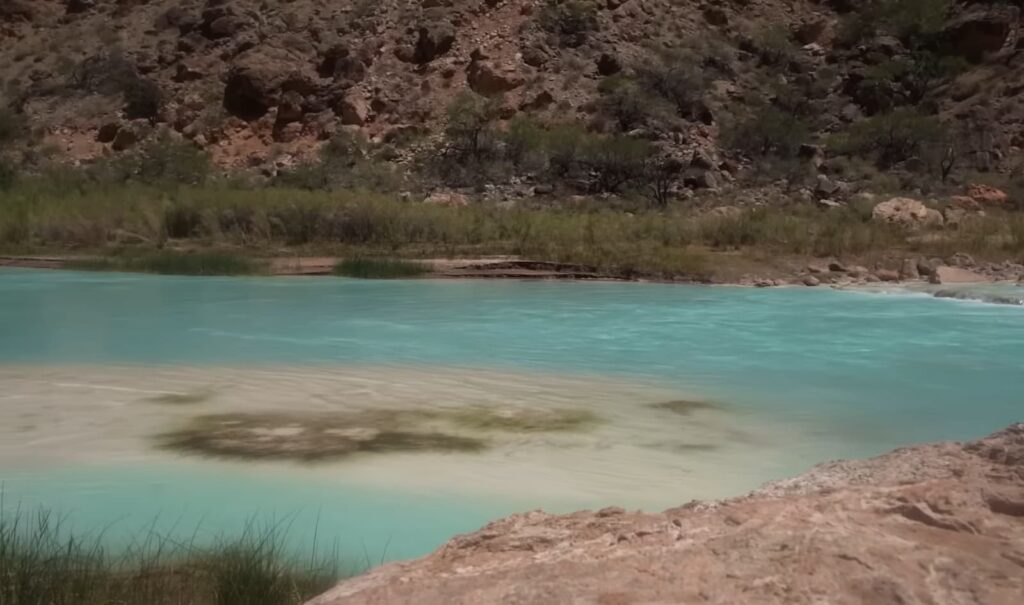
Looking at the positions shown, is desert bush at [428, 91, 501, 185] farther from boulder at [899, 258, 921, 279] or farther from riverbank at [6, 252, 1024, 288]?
boulder at [899, 258, 921, 279]

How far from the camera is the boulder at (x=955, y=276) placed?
13.5 meters

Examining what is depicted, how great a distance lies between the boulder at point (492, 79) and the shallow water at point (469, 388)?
19.3 m

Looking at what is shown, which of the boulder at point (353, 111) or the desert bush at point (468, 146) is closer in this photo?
the desert bush at point (468, 146)

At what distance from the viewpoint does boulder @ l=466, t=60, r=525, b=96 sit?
31109 mm

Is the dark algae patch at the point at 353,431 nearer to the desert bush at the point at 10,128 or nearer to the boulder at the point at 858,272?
the boulder at the point at 858,272

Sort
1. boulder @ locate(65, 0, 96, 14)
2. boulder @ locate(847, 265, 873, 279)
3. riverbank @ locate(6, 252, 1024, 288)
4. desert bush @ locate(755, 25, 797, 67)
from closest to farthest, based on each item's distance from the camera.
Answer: riverbank @ locate(6, 252, 1024, 288) < boulder @ locate(847, 265, 873, 279) < desert bush @ locate(755, 25, 797, 67) < boulder @ locate(65, 0, 96, 14)

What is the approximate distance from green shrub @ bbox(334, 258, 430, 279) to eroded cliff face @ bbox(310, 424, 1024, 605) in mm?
10874

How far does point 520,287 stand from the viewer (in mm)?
13461


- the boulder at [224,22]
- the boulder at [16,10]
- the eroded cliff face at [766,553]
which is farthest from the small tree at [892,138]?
the boulder at [16,10]

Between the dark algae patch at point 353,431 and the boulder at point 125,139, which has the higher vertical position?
the boulder at point 125,139

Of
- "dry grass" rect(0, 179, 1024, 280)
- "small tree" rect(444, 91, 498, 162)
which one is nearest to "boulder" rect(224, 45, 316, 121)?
"small tree" rect(444, 91, 498, 162)

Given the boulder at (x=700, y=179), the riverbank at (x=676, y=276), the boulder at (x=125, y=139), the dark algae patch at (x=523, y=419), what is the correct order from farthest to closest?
the boulder at (x=125, y=139) → the boulder at (x=700, y=179) → the riverbank at (x=676, y=276) → the dark algae patch at (x=523, y=419)

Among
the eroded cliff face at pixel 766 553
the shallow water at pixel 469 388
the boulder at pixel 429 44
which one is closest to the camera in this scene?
the eroded cliff face at pixel 766 553

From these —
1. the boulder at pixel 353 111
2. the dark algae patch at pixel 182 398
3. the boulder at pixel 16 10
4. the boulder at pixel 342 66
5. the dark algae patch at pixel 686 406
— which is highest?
the boulder at pixel 16 10
